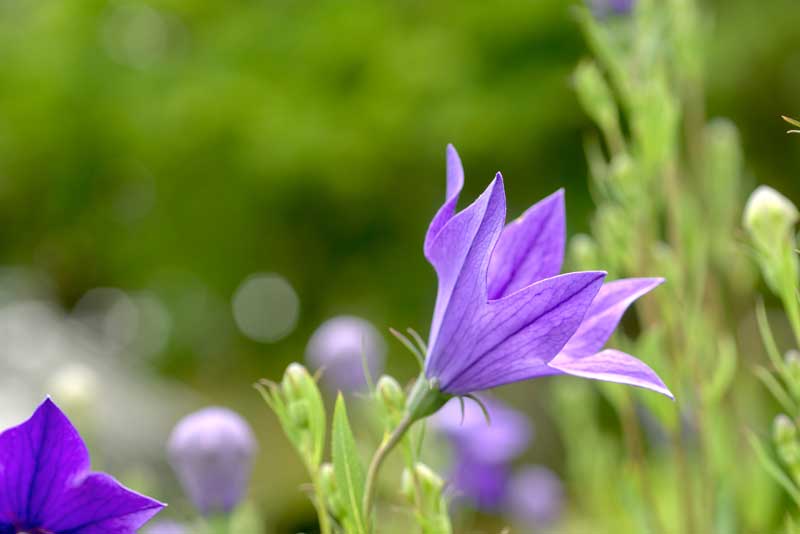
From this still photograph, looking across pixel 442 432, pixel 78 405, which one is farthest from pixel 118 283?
pixel 78 405

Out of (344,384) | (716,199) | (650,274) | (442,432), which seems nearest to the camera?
(650,274)

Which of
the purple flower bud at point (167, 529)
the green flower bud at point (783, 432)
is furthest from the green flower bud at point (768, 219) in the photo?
the purple flower bud at point (167, 529)

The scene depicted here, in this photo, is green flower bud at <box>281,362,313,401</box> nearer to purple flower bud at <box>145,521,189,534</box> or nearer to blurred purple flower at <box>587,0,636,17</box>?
purple flower bud at <box>145,521,189,534</box>

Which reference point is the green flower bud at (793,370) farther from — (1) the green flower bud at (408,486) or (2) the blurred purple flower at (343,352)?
(2) the blurred purple flower at (343,352)

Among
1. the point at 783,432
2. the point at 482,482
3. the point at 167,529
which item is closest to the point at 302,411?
the point at 783,432

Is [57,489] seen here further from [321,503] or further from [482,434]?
[482,434]

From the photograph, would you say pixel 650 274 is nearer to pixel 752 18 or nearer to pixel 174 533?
pixel 174 533

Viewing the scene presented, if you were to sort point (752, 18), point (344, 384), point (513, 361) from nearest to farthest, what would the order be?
point (513, 361)
point (344, 384)
point (752, 18)
